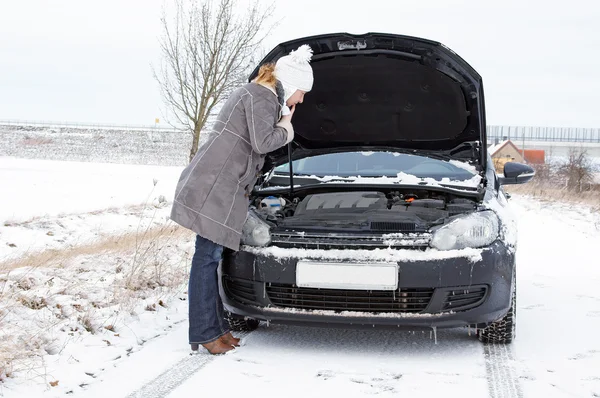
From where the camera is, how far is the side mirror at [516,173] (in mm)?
4952

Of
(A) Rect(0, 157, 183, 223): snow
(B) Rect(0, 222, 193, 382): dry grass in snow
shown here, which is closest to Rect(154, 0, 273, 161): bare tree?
(A) Rect(0, 157, 183, 223): snow

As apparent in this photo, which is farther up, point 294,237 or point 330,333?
point 294,237

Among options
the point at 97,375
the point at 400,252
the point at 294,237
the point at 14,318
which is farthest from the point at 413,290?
the point at 14,318

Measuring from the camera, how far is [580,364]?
3617 millimetres

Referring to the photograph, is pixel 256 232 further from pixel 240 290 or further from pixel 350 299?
pixel 350 299

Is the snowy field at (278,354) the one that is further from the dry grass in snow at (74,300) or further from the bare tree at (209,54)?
the bare tree at (209,54)

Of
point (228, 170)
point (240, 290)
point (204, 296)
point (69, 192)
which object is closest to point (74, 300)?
point (204, 296)

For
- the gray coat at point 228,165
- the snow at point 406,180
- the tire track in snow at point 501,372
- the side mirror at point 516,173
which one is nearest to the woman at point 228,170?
the gray coat at point 228,165

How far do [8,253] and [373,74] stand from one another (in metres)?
6.04

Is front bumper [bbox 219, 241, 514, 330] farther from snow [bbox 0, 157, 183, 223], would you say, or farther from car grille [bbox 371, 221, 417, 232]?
snow [bbox 0, 157, 183, 223]

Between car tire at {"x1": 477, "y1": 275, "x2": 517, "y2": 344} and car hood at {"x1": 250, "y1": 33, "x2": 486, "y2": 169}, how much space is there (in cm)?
118

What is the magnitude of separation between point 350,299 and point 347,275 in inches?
6.2

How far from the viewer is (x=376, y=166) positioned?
501 cm

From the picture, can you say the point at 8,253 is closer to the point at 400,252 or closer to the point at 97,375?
the point at 97,375
